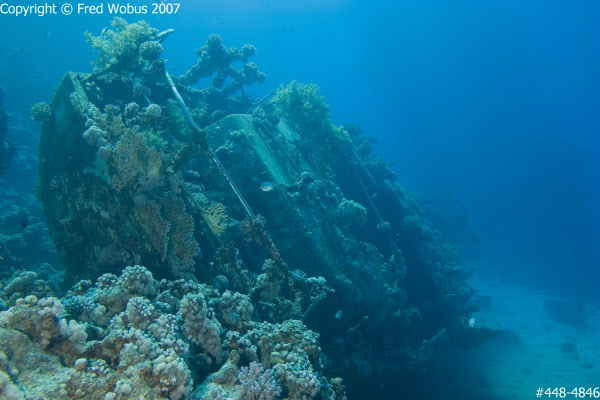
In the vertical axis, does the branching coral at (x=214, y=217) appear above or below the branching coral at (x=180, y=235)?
above

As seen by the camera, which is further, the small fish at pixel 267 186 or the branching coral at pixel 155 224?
the small fish at pixel 267 186

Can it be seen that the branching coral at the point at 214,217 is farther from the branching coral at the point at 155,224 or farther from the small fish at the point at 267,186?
the small fish at the point at 267,186

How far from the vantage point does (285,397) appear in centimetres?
430

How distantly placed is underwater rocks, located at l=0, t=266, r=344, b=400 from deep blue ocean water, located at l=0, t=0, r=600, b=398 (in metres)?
26.0

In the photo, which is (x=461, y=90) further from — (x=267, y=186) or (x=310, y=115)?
(x=267, y=186)

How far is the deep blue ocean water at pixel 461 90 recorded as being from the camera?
42100 mm

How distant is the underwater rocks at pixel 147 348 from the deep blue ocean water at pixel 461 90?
85.3ft

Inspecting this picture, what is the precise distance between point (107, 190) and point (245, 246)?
3758 mm

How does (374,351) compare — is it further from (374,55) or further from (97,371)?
(374,55)

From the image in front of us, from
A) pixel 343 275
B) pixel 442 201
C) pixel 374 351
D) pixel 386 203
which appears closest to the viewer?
pixel 343 275

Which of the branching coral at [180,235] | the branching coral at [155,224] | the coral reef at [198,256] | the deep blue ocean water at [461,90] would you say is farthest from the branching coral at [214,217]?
the deep blue ocean water at [461,90]

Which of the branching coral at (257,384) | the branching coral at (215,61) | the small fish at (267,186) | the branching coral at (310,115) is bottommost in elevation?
the branching coral at (257,384)

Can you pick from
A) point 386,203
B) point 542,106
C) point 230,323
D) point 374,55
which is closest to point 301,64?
point 374,55

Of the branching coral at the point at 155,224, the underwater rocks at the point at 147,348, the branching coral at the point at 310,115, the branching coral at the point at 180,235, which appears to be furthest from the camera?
the branching coral at the point at 310,115
